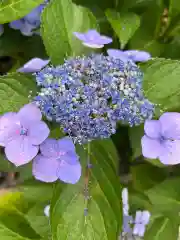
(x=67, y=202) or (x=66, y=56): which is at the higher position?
(x=66, y=56)

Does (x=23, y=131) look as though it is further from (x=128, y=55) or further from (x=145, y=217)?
(x=145, y=217)

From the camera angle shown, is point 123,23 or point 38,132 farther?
point 123,23

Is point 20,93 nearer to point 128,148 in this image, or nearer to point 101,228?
point 101,228

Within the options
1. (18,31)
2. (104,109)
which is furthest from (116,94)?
(18,31)

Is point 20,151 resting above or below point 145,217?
above

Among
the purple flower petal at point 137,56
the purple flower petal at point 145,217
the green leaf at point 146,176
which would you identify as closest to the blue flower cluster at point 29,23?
the purple flower petal at point 137,56

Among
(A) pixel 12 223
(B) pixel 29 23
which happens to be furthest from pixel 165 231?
(B) pixel 29 23

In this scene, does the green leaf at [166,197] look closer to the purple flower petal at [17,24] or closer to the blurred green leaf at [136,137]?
the blurred green leaf at [136,137]
